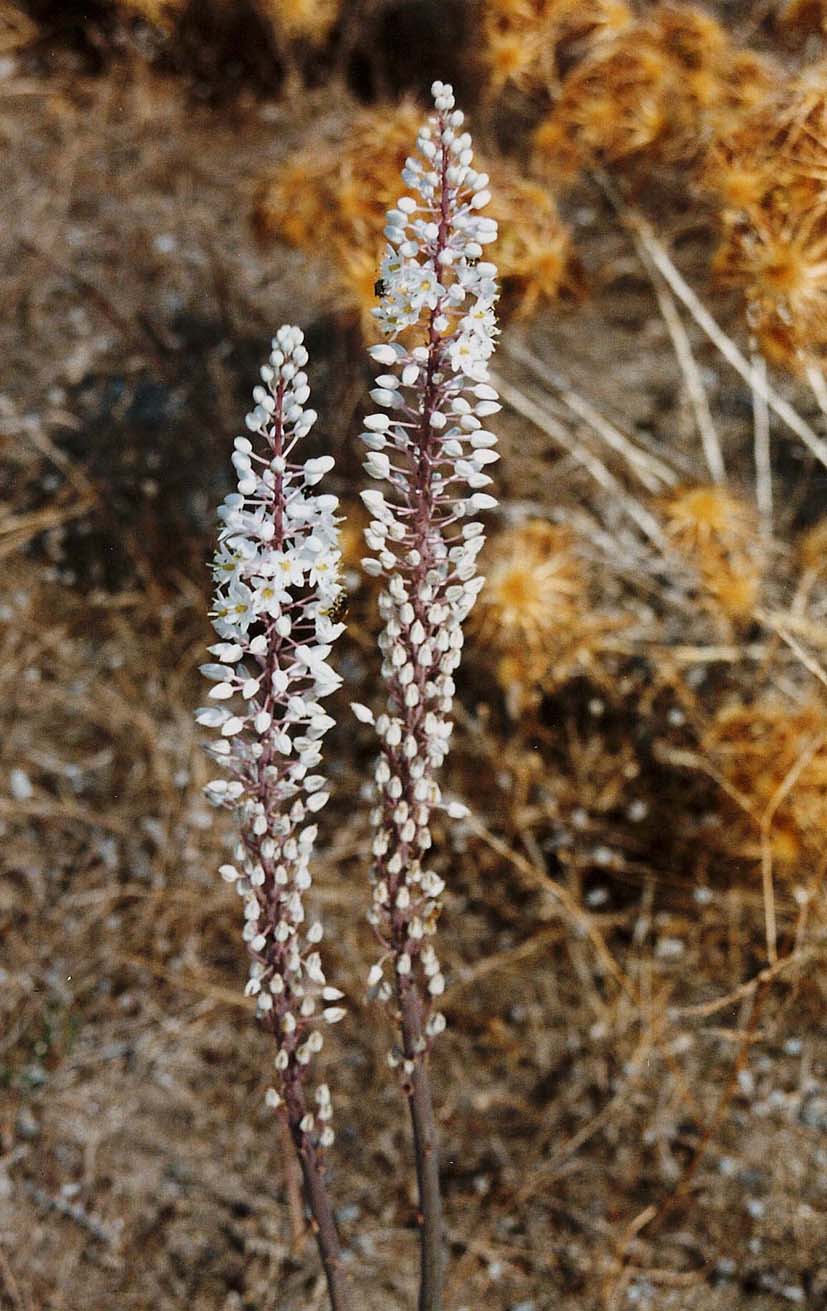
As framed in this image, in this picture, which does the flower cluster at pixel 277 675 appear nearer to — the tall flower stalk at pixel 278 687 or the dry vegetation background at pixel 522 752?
the tall flower stalk at pixel 278 687

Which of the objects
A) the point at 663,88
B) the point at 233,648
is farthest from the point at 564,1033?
the point at 663,88

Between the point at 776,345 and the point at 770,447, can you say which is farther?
the point at 770,447

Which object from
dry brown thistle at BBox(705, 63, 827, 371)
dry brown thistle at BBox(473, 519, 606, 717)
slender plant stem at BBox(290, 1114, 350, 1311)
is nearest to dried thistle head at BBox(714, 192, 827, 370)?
dry brown thistle at BBox(705, 63, 827, 371)

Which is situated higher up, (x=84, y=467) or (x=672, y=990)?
(x=84, y=467)

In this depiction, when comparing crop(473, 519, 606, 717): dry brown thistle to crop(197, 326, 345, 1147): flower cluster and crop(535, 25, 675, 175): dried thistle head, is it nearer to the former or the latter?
crop(535, 25, 675, 175): dried thistle head

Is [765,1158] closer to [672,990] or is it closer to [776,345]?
[672,990]
